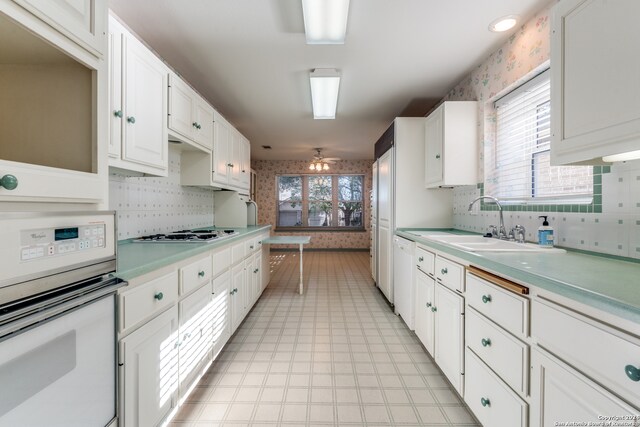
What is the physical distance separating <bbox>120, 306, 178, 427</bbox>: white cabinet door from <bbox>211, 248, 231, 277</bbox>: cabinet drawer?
53cm

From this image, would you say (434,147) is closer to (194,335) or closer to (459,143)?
(459,143)

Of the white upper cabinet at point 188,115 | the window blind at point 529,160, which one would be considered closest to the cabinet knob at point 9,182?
the white upper cabinet at point 188,115

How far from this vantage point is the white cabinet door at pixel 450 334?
1562 mm

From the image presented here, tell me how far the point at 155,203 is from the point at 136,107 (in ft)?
3.09

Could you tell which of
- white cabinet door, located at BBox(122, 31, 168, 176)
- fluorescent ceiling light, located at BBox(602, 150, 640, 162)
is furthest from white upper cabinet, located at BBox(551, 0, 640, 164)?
white cabinet door, located at BBox(122, 31, 168, 176)

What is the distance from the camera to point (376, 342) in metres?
2.38

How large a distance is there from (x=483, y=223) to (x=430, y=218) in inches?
24.7

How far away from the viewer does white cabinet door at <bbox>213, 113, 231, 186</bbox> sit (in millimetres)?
2744

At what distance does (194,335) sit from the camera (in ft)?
5.31

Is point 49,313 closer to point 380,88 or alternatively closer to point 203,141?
point 203,141

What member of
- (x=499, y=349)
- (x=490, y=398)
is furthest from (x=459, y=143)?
(x=490, y=398)

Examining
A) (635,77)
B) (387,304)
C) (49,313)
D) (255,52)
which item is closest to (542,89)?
(635,77)

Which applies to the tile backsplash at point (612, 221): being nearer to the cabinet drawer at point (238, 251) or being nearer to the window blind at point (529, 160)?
the window blind at point (529, 160)

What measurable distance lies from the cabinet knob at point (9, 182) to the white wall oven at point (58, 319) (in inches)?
3.1
